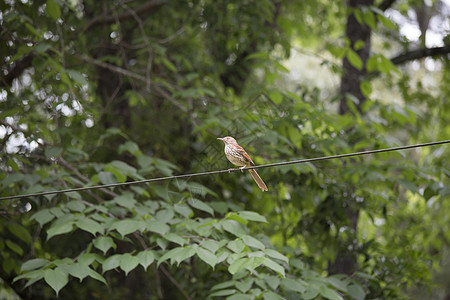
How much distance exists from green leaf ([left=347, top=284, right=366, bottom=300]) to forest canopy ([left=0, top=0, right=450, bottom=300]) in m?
0.01

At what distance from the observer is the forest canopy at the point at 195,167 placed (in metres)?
3.71

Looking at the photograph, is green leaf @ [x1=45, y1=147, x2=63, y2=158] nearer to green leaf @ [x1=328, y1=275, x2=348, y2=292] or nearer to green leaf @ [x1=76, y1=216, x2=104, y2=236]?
green leaf @ [x1=76, y1=216, x2=104, y2=236]

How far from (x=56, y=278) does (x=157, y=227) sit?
29.7 inches

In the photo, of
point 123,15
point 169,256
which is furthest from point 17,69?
point 169,256

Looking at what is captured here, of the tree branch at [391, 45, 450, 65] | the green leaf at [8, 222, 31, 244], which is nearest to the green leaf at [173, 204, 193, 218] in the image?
the green leaf at [8, 222, 31, 244]

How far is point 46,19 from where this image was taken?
5.27 metres

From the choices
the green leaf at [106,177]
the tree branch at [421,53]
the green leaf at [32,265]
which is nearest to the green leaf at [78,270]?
the green leaf at [32,265]

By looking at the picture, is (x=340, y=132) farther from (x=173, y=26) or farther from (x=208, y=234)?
(x=173, y=26)

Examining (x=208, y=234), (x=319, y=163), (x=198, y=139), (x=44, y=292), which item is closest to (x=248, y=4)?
(x=198, y=139)

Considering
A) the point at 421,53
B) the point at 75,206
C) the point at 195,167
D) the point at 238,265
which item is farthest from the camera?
the point at 421,53

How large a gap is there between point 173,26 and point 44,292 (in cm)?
362

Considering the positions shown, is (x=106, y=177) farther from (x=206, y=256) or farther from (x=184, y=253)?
(x=206, y=256)

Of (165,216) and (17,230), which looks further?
(17,230)

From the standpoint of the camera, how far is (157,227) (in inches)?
140
